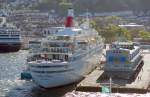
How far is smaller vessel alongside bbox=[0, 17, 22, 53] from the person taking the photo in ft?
368

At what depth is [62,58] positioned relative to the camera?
197ft

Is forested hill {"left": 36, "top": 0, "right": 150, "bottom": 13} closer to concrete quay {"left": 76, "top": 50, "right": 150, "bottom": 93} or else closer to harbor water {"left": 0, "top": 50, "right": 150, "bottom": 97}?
harbor water {"left": 0, "top": 50, "right": 150, "bottom": 97}

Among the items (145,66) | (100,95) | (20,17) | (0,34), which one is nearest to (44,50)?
(100,95)

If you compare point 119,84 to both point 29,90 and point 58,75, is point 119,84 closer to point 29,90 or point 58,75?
point 58,75

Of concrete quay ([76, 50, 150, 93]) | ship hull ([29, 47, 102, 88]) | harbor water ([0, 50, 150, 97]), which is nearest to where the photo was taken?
harbor water ([0, 50, 150, 97])

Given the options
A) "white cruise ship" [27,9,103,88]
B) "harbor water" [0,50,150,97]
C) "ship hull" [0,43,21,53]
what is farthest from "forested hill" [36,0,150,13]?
"harbor water" [0,50,150,97]

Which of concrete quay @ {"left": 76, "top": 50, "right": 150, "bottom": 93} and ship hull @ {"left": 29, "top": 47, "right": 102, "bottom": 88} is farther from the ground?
ship hull @ {"left": 29, "top": 47, "right": 102, "bottom": 88}

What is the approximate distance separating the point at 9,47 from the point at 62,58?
53565mm

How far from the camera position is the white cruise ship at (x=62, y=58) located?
5719 cm

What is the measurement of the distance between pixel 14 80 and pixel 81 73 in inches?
338

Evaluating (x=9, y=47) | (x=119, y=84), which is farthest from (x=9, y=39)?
(x=119, y=84)

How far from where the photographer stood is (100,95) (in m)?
53.3

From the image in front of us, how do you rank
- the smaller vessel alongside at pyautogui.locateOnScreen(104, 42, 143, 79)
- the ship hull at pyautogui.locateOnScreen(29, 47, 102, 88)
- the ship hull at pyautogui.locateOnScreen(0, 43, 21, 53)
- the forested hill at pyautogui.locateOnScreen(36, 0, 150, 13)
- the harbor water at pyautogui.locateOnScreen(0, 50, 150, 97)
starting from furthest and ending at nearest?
the forested hill at pyautogui.locateOnScreen(36, 0, 150, 13)
the ship hull at pyautogui.locateOnScreen(0, 43, 21, 53)
the smaller vessel alongside at pyautogui.locateOnScreen(104, 42, 143, 79)
the ship hull at pyautogui.locateOnScreen(29, 47, 102, 88)
the harbor water at pyautogui.locateOnScreen(0, 50, 150, 97)

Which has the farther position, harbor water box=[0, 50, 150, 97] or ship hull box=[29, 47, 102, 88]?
ship hull box=[29, 47, 102, 88]
